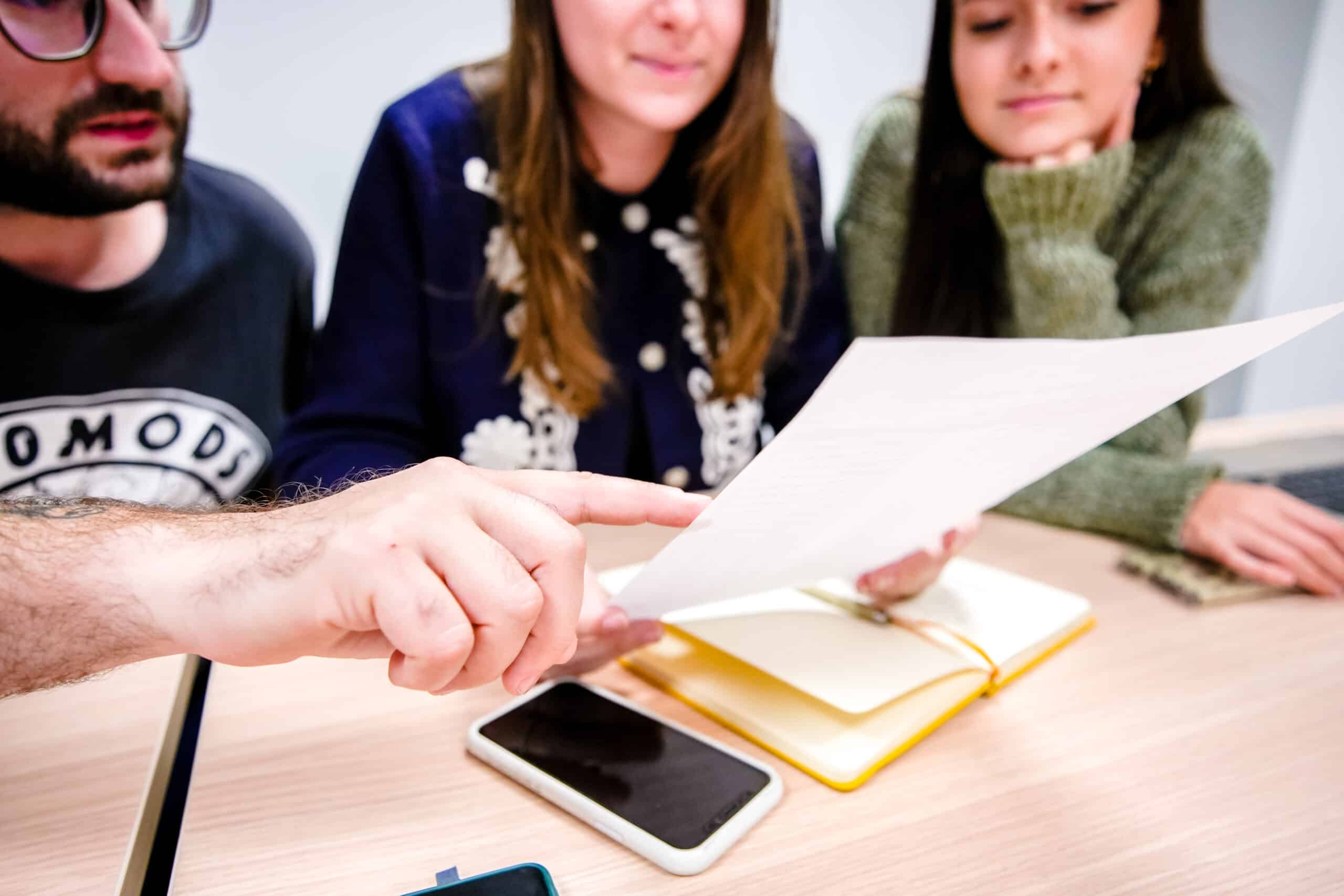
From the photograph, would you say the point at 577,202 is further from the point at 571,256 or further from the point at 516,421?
the point at 516,421

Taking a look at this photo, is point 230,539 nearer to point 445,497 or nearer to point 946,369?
point 445,497

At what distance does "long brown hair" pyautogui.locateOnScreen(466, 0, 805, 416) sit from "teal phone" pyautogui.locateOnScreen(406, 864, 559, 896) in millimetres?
620

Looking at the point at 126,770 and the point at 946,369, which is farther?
the point at 126,770

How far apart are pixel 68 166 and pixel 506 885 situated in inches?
32.6

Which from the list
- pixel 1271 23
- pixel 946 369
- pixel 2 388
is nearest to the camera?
pixel 946 369

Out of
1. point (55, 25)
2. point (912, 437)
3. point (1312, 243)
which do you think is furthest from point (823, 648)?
point (1312, 243)

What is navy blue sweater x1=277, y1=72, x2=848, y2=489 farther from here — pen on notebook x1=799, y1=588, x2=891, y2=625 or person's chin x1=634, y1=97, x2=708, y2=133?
pen on notebook x1=799, y1=588, x2=891, y2=625

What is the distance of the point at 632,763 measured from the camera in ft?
1.53

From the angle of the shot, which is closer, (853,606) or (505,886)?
(505,886)

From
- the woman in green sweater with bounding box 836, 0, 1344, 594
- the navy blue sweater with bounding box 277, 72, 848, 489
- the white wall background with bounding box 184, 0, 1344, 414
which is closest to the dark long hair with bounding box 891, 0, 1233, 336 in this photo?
the woman in green sweater with bounding box 836, 0, 1344, 594

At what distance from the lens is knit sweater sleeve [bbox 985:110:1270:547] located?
894 millimetres

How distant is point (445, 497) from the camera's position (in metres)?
0.39

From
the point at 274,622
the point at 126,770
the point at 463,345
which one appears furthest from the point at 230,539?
the point at 463,345

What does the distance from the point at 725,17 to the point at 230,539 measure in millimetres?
720
